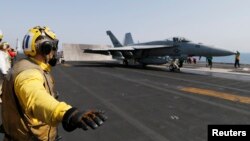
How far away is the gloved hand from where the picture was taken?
61.9 inches

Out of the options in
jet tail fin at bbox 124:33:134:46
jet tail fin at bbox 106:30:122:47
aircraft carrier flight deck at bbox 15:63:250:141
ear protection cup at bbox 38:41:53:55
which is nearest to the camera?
ear protection cup at bbox 38:41:53:55

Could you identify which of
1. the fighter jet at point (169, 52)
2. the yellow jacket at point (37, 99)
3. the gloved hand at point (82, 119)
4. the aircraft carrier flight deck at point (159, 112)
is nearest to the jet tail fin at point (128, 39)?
the fighter jet at point (169, 52)

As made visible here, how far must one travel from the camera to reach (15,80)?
2.03 meters

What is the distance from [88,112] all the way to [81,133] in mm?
4517

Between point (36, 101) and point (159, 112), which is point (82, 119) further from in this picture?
point (159, 112)

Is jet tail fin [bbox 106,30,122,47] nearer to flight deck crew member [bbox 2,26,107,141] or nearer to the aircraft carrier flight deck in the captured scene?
the aircraft carrier flight deck

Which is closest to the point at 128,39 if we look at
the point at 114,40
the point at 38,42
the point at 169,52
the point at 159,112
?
the point at 114,40

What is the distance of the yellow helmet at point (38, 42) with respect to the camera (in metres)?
2.40

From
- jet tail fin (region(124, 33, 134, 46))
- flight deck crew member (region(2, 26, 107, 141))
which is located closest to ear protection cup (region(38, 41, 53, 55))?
flight deck crew member (region(2, 26, 107, 141))

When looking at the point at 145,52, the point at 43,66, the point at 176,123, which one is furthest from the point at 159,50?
the point at 43,66

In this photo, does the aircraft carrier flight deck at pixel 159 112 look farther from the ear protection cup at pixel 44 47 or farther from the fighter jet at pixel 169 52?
the fighter jet at pixel 169 52

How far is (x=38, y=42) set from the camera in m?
2.41

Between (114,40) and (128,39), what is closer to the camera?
(114,40)

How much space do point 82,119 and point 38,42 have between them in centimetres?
110
